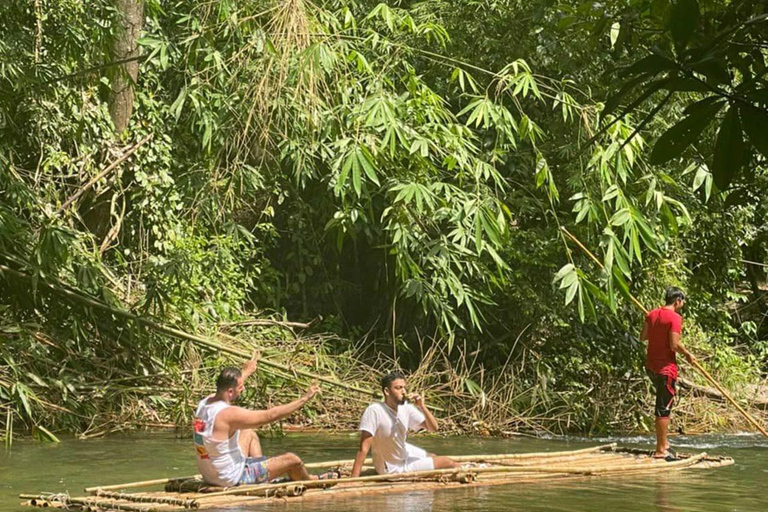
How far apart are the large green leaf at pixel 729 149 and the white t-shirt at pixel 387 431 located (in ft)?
20.1

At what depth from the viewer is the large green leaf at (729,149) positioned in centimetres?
212

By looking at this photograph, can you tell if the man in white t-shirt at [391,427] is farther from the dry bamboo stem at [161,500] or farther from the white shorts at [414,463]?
the dry bamboo stem at [161,500]

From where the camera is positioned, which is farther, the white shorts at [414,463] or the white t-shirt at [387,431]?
the white shorts at [414,463]

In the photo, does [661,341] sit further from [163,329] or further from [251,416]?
[163,329]

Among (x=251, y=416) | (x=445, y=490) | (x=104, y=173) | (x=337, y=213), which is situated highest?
(x=104, y=173)

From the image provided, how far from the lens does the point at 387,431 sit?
823cm

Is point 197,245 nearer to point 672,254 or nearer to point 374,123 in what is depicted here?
point 374,123

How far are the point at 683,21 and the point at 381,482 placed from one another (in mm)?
6252

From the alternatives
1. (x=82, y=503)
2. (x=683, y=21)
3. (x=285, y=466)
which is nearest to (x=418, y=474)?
(x=285, y=466)

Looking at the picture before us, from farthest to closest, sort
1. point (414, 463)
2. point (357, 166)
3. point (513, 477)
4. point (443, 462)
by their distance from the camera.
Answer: point (357, 166)
point (513, 477)
point (443, 462)
point (414, 463)

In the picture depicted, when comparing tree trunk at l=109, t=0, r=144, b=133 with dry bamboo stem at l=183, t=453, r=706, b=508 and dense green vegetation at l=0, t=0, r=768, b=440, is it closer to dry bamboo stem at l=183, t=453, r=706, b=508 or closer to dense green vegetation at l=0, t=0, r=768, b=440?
dense green vegetation at l=0, t=0, r=768, b=440

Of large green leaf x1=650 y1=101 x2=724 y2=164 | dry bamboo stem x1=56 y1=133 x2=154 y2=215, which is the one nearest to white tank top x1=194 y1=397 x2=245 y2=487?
dry bamboo stem x1=56 y1=133 x2=154 y2=215

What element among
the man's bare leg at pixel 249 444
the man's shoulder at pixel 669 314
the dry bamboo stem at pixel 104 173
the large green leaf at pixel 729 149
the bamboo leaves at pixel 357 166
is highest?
the dry bamboo stem at pixel 104 173

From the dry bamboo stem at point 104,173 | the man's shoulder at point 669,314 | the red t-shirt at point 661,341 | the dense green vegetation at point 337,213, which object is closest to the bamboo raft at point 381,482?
the red t-shirt at point 661,341
